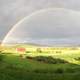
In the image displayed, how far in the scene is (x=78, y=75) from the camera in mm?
38656

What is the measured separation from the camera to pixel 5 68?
4359 centimetres

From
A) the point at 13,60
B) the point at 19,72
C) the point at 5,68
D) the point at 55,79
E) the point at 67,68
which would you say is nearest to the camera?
the point at 55,79

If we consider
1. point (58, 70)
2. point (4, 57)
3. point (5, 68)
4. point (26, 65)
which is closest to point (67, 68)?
point (58, 70)

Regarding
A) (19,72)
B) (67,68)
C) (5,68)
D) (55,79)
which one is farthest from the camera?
(67,68)

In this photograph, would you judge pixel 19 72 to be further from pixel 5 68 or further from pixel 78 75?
pixel 78 75

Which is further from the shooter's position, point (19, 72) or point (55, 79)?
point (19, 72)

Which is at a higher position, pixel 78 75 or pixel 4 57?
pixel 4 57

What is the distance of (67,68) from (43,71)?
14.5 ft

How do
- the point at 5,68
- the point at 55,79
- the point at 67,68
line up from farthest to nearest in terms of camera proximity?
the point at 67,68 → the point at 5,68 → the point at 55,79

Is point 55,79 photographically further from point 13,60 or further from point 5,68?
point 13,60

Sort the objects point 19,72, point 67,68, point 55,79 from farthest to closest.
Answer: point 67,68
point 19,72
point 55,79

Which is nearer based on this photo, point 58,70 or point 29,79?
point 29,79

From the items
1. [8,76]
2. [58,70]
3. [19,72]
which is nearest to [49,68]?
[58,70]

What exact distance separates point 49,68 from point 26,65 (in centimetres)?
408
